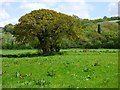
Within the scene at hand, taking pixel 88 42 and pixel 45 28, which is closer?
pixel 45 28

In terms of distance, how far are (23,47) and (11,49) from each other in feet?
7.60

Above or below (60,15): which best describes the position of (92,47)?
below

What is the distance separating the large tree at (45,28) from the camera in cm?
4606

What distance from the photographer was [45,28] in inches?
1822

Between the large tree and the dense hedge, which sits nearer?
the large tree

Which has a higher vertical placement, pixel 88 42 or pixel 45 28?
pixel 45 28

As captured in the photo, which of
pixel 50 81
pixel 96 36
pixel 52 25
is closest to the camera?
pixel 50 81

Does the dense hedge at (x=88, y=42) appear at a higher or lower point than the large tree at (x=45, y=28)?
lower

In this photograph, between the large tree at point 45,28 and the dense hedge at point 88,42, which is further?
the dense hedge at point 88,42

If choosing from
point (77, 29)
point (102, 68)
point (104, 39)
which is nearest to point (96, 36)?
point (104, 39)

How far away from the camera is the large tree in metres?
46.1

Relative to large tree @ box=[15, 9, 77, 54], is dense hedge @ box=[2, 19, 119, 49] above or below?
below

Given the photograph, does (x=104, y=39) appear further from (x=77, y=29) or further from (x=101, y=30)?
(x=77, y=29)

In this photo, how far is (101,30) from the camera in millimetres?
79625
